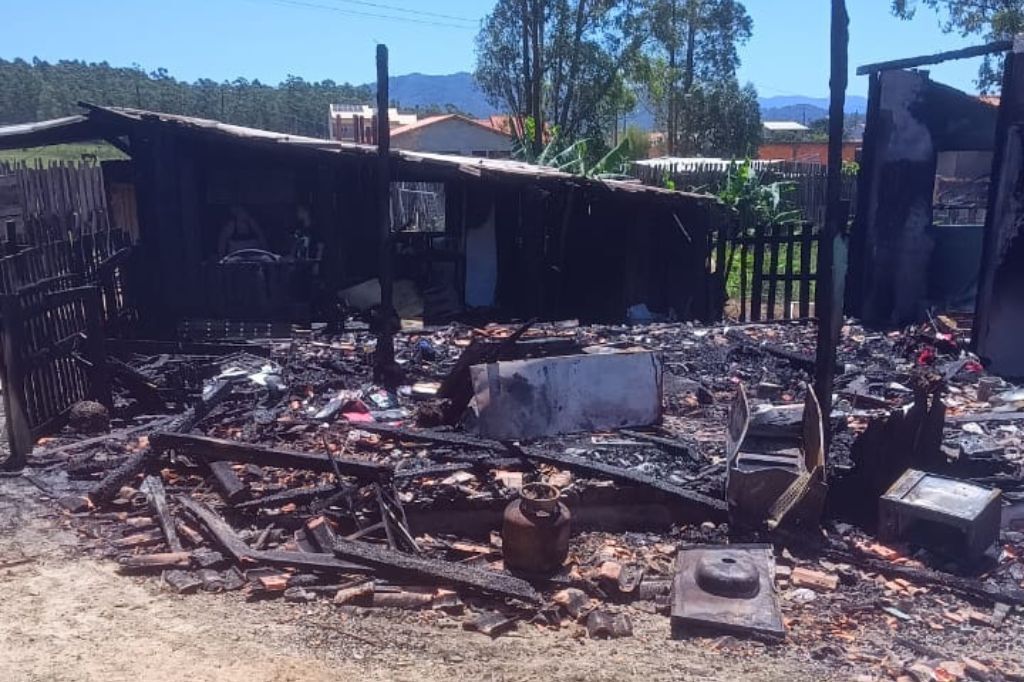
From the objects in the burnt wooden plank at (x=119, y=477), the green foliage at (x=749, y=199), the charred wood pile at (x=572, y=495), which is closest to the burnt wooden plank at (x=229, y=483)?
the charred wood pile at (x=572, y=495)

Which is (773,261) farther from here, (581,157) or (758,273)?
(581,157)

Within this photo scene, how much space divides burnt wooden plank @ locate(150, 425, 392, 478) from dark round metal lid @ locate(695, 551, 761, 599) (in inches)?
93.2

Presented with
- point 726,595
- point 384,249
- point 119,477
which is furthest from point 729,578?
point 384,249

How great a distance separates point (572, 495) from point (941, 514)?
8.15 ft

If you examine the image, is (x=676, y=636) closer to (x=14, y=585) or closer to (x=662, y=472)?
(x=662, y=472)

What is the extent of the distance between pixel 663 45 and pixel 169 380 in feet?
124

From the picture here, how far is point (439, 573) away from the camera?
503cm

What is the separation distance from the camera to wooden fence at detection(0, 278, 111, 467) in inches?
268

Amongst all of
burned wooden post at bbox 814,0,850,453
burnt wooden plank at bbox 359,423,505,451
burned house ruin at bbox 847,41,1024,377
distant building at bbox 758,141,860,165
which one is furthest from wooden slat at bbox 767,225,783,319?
distant building at bbox 758,141,860,165

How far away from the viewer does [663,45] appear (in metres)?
41.3

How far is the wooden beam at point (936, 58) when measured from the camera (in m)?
9.84

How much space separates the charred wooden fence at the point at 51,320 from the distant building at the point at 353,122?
58.2 feet

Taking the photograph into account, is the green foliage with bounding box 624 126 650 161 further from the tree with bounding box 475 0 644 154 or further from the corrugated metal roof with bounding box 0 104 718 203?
the corrugated metal roof with bounding box 0 104 718 203

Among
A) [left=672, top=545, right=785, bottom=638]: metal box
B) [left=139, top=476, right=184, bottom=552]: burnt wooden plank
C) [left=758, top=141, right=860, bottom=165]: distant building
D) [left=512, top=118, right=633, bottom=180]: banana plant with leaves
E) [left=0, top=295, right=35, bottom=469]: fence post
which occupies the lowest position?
[left=672, top=545, right=785, bottom=638]: metal box
